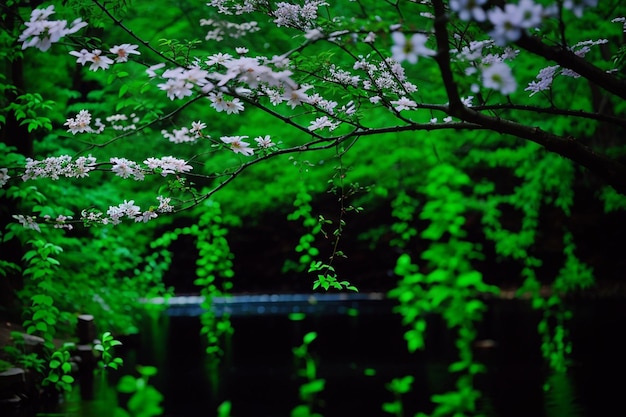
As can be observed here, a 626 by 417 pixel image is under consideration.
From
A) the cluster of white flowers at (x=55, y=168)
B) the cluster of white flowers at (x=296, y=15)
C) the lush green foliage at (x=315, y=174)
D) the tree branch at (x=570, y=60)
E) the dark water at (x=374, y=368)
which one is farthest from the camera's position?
the dark water at (x=374, y=368)

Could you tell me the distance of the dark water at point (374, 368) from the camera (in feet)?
20.0

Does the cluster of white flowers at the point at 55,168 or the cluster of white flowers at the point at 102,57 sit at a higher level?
the cluster of white flowers at the point at 102,57

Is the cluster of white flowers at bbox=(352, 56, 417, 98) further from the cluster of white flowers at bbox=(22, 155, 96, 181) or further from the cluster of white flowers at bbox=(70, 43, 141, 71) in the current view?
the cluster of white flowers at bbox=(22, 155, 96, 181)

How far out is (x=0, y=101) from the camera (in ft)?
22.3

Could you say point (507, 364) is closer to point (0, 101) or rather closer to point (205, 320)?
point (205, 320)

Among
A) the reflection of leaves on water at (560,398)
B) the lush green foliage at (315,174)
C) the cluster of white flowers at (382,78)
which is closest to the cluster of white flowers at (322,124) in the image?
the lush green foliage at (315,174)

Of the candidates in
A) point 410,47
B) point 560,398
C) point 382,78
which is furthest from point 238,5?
point 560,398

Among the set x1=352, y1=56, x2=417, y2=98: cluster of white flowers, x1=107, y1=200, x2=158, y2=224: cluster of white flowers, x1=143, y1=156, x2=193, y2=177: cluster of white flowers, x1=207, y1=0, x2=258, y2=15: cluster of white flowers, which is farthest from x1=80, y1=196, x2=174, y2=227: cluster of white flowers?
x1=352, y1=56, x2=417, y2=98: cluster of white flowers

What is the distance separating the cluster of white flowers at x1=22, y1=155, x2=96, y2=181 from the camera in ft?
11.8

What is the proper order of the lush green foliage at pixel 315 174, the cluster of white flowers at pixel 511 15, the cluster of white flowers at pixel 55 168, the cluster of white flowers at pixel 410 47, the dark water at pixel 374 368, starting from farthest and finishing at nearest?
1. the dark water at pixel 374 368
2. the cluster of white flowers at pixel 55 168
3. the lush green foliage at pixel 315 174
4. the cluster of white flowers at pixel 410 47
5. the cluster of white flowers at pixel 511 15

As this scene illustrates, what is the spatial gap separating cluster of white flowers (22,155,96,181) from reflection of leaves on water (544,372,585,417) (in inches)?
177

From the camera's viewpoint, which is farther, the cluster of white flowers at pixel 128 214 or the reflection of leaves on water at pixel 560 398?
the reflection of leaves on water at pixel 560 398

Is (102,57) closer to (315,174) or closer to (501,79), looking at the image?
(501,79)

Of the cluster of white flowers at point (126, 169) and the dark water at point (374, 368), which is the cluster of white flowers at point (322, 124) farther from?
the dark water at point (374, 368)
